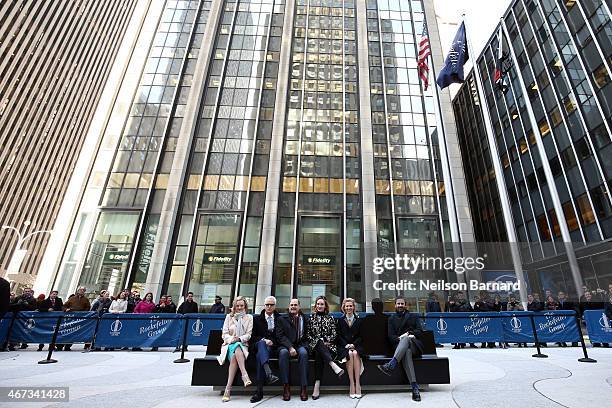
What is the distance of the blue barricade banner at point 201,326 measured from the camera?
12.4 metres

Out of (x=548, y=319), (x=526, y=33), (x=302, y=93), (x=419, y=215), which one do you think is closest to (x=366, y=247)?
(x=419, y=215)

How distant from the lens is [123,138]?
90.0 ft

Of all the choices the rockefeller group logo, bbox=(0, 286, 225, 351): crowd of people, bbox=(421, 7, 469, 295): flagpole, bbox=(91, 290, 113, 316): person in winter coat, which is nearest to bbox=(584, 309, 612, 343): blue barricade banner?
bbox=(421, 7, 469, 295): flagpole

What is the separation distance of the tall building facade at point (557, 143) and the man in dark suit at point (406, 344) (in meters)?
19.7

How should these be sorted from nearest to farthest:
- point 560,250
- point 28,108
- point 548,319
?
point 548,319, point 560,250, point 28,108

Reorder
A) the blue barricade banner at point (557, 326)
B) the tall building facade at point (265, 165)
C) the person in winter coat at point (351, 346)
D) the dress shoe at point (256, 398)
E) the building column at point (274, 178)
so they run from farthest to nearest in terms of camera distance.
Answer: the tall building facade at point (265, 165), the building column at point (274, 178), the blue barricade banner at point (557, 326), the person in winter coat at point (351, 346), the dress shoe at point (256, 398)

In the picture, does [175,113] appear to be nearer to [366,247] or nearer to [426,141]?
[366,247]

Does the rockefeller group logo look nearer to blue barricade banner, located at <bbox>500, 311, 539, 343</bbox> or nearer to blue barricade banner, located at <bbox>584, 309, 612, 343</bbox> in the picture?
blue barricade banner, located at <bbox>500, 311, 539, 343</bbox>

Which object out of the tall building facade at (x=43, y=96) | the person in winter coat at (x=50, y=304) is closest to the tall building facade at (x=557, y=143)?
the person in winter coat at (x=50, y=304)

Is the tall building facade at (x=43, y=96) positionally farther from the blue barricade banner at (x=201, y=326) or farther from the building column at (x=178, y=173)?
the blue barricade banner at (x=201, y=326)

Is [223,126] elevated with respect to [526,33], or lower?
lower

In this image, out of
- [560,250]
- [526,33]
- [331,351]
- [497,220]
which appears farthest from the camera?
[497,220]

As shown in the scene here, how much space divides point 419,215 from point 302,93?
15.1 meters

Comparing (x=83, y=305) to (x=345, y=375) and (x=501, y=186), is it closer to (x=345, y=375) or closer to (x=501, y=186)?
(x=345, y=375)
